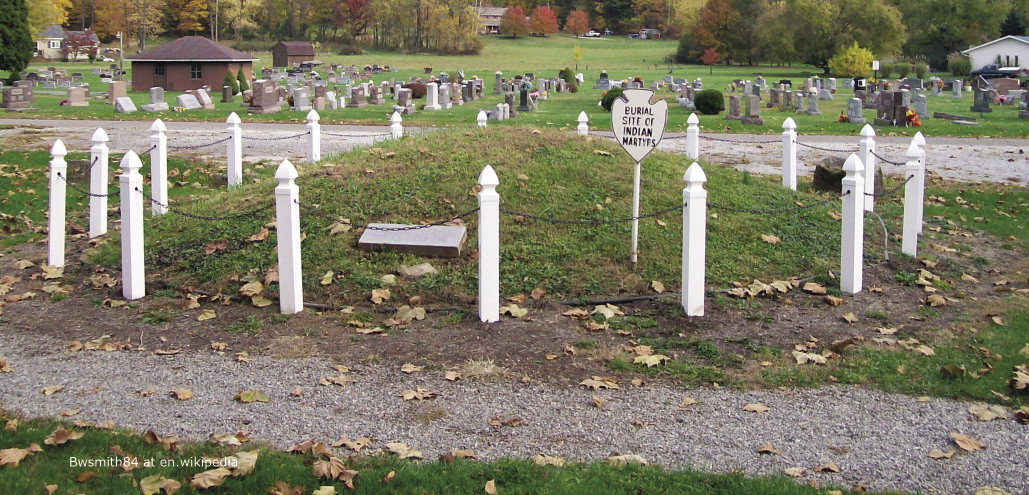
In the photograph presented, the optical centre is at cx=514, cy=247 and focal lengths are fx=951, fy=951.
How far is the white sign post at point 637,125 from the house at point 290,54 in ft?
221

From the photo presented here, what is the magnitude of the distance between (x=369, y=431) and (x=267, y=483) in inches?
36.2

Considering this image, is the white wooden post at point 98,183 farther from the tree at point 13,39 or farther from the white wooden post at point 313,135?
the tree at point 13,39

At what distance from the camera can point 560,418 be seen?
19.5 feet

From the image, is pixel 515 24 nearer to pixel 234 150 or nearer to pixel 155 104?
pixel 155 104

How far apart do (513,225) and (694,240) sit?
227 cm

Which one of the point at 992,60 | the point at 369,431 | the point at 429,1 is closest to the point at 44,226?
the point at 369,431

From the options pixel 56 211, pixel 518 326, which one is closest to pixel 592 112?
pixel 56 211

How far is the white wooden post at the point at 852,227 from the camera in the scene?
897cm

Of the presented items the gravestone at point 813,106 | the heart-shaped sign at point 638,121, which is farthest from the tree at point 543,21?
the heart-shaped sign at point 638,121

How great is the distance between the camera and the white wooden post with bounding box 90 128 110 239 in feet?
36.7

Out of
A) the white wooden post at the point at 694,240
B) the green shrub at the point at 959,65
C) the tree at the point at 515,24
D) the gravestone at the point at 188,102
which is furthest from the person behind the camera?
the tree at the point at 515,24

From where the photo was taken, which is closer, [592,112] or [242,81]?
[592,112]

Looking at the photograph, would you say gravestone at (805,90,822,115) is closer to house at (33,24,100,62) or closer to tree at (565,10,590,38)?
house at (33,24,100,62)

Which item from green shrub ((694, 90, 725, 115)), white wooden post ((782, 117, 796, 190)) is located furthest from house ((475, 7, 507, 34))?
white wooden post ((782, 117, 796, 190))
